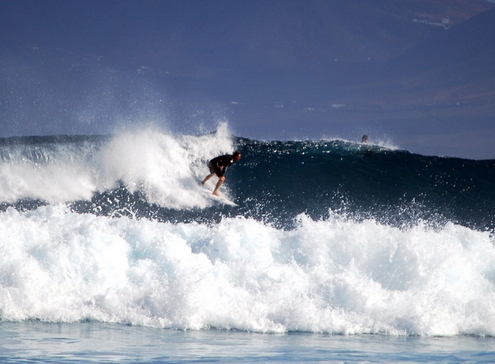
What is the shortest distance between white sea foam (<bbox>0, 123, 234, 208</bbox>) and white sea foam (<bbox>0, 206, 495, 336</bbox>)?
365 cm

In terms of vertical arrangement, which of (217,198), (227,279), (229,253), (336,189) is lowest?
(227,279)

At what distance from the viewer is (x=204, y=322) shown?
577cm

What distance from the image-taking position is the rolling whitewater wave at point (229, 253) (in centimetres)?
597

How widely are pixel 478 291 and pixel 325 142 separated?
984 cm

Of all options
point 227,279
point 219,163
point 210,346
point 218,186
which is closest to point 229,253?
point 227,279

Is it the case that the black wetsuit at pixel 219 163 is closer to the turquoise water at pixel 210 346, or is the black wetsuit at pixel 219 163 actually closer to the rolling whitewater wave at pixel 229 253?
the rolling whitewater wave at pixel 229 253

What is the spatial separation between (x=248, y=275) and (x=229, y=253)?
3.09 feet

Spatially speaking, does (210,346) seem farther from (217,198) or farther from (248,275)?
(217,198)

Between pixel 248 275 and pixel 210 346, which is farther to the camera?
pixel 248 275

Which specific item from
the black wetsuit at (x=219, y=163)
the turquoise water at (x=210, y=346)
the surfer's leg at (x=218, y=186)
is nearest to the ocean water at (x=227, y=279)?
the turquoise water at (x=210, y=346)

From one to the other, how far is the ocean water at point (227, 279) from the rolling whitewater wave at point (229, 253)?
0.03 metres

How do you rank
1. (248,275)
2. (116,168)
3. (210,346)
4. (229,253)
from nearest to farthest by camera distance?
(210,346), (248,275), (229,253), (116,168)

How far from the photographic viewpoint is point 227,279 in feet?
22.8

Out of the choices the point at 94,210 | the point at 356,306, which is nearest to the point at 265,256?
the point at 356,306
